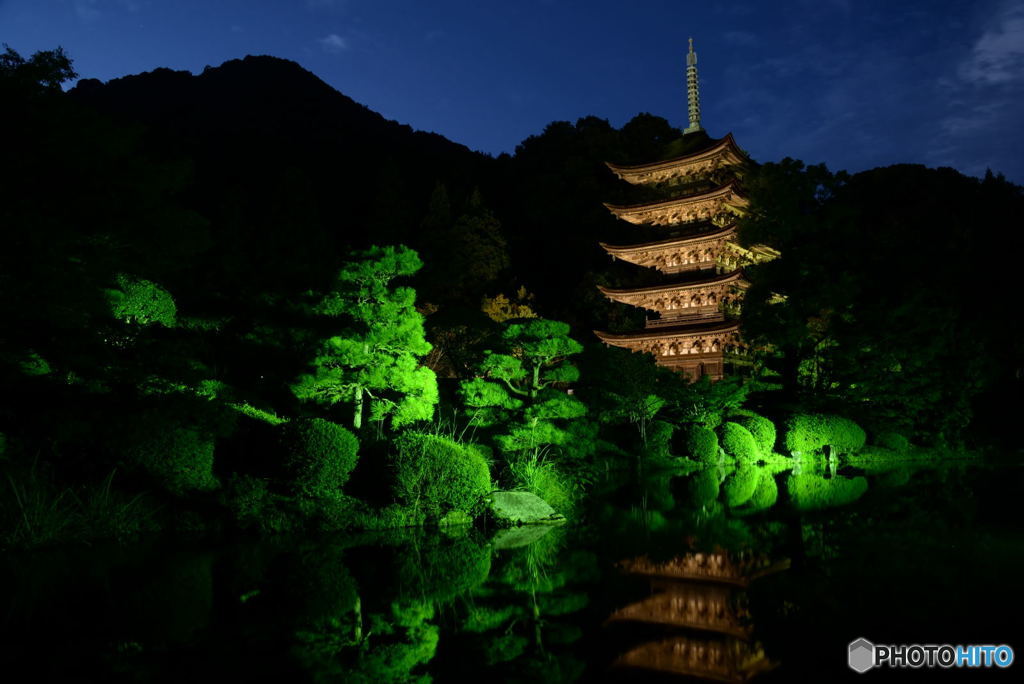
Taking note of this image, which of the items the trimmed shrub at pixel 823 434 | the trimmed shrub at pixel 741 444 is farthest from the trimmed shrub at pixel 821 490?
the trimmed shrub at pixel 823 434

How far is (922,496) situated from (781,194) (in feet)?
46.9

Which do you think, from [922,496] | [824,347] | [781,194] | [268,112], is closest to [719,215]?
[781,194]

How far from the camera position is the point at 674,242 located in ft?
88.3

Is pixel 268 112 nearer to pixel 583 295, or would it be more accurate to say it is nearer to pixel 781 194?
pixel 583 295

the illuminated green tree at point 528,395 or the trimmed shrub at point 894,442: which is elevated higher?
the illuminated green tree at point 528,395

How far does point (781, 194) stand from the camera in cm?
2319

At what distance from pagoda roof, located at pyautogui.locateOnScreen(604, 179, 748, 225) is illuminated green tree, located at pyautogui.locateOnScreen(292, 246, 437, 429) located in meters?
18.1

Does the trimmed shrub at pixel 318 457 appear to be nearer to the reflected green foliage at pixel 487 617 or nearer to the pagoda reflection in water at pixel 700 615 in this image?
the pagoda reflection in water at pixel 700 615

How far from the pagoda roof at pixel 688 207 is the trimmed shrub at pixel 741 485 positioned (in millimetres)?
11591

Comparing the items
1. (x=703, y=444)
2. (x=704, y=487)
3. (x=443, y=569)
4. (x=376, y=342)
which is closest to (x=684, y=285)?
(x=703, y=444)

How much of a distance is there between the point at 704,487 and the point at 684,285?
1324 cm

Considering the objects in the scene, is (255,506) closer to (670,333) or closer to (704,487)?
(704,487)

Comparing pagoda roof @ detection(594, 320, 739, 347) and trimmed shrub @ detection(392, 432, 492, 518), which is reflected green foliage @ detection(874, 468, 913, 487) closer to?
pagoda roof @ detection(594, 320, 739, 347)

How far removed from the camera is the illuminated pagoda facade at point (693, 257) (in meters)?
25.7
